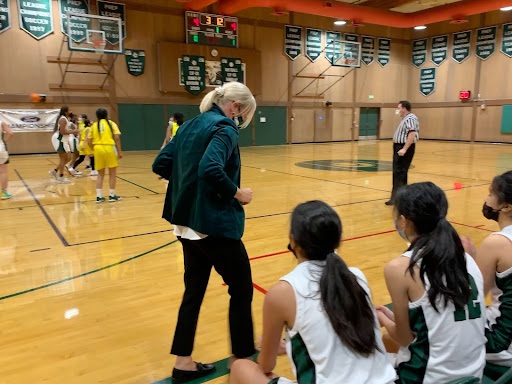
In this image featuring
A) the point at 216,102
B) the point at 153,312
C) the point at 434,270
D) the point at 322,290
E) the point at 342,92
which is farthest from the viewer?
the point at 342,92

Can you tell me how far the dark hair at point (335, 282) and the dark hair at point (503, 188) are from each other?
38.2 inches

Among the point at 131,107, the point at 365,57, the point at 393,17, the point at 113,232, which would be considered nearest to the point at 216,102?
the point at 113,232

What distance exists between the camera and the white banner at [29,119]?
14.7m

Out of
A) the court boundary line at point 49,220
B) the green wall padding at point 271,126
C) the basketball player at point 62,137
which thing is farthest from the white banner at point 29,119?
the green wall padding at point 271,126

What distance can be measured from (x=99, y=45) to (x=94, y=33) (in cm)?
42

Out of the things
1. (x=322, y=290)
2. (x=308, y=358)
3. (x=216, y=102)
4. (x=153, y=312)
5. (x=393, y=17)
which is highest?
(x=393, y=17)

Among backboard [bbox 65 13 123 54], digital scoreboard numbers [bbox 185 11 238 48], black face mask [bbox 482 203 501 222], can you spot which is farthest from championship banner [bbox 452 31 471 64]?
black face mask [bbox 482 203 501 222]

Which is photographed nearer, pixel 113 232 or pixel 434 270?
pixel 434 270

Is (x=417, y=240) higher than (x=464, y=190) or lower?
higher

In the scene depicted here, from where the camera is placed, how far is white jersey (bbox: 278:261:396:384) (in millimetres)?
1344

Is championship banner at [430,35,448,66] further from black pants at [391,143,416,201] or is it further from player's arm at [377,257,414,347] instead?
player's arm at [377,257,414,347]

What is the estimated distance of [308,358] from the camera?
1401mm

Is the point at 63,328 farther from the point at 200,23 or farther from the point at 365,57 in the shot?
the point at 365,57

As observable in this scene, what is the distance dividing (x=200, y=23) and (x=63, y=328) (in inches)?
654
